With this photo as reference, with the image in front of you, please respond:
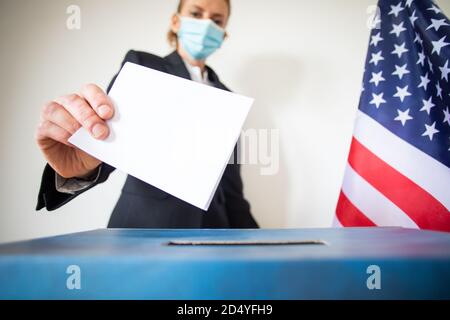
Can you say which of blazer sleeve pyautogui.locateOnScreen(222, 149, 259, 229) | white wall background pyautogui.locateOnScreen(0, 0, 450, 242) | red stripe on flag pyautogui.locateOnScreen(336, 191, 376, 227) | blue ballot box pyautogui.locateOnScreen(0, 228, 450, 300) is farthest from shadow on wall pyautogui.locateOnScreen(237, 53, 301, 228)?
blue ballot box pyautogui.locateOnScreen(0, 228, 450, 300)

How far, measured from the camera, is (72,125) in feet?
→ 1.67

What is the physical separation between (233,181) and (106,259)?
74 cm

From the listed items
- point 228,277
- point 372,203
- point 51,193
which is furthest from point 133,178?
point 372,203

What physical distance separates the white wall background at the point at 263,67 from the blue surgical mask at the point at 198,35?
17 centimetres

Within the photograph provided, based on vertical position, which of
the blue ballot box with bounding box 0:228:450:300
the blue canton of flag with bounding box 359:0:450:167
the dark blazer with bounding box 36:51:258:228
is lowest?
the blue ballot box with bounding box 0:228:450:300

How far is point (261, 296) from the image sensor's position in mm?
244

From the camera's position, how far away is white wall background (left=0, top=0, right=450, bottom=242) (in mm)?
1085

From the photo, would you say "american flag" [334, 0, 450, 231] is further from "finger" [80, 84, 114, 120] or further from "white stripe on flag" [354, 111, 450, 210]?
"finger" [80, 84, 114, 120]

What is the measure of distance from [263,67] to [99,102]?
2.77ft

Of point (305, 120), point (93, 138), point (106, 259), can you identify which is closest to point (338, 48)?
point (305, 120)

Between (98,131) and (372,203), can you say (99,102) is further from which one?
(372,203)

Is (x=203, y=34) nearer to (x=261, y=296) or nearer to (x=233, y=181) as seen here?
(x=233, y=181)

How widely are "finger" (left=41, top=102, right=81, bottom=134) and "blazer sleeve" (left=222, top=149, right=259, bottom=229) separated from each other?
0.56 m

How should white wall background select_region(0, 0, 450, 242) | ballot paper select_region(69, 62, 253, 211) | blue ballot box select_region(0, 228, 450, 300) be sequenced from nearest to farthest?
blue ballot box select_region(0, 228, 450, 300), ballot paper select_region(69, 62, 253, 211), white wall background select_region(0, 0, 450, 242)
